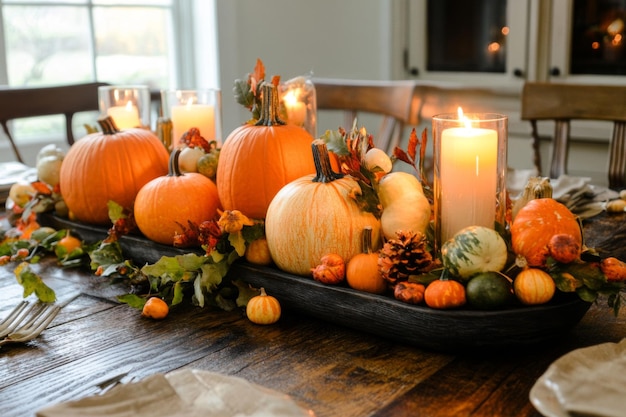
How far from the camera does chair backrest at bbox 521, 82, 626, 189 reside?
183 cm

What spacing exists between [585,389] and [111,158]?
35.0 inches

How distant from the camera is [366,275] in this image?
2.90 feet

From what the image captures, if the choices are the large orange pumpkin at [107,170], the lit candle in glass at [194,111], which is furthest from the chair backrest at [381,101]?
the large orange pumpkin at [107,170]

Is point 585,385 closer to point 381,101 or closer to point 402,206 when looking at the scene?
point 402,206

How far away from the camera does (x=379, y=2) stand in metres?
3.83

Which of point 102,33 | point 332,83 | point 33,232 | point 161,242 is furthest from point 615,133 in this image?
point 102,33

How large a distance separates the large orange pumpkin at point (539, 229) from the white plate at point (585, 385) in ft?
0.41

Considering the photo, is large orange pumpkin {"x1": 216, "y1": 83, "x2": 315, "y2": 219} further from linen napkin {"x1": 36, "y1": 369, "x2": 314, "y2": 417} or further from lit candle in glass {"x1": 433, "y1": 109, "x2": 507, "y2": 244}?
linen napkin {"x1": 36, "y1": 369, "x2": 314, "y2": 417}

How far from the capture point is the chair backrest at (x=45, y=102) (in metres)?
2.10

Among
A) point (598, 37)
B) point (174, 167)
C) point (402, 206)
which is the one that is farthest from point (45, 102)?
point (598, 37)

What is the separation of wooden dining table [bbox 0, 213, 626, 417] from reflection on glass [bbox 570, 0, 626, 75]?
101 inches

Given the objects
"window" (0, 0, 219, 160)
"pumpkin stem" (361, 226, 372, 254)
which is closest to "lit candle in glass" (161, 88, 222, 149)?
"pumpkin stem" (361, 226, 372, 254)

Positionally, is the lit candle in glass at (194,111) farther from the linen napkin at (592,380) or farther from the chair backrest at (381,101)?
the linen napkin at (592,380)

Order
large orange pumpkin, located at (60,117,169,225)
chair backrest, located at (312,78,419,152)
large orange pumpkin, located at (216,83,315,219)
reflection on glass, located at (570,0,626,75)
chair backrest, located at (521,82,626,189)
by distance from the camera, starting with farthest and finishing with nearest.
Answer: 1. reflection on glass, located at (570,0,626,75)
2. chair backrest, located at (312,78,419,152)
3. chair backrest, located at (521,82,626,189)
4. large orange pumpkin, located at (60,117,169,225)
5. large orange pumpkin, located at (216,83,315,219)
